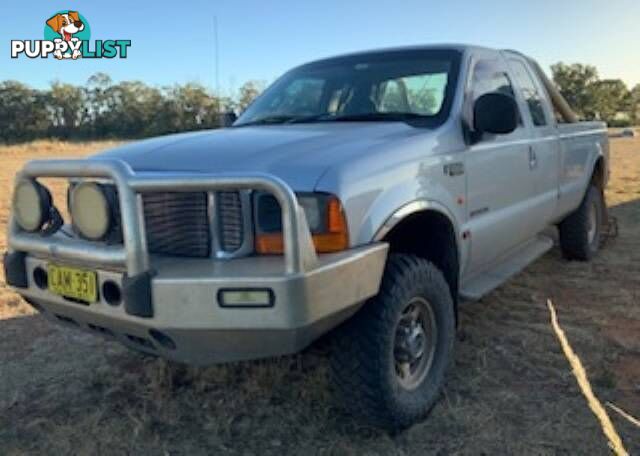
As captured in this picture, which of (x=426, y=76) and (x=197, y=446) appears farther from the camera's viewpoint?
(x=426, y=76)

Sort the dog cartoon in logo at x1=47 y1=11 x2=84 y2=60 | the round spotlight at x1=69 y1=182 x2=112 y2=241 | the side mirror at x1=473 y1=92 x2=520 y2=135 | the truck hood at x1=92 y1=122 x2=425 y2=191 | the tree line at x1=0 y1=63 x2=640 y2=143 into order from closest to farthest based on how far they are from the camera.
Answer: the round spotlight at x1=69 y1=182 x2=112 y2=241
the truck hood at x1=92 y1=122 x2=425 y2=191
the side mirror at x1=473 y1=92 x2=520 y2=135
the dog cartoon in logo at x1=47 y1=11 x2=84 y2=60
the tree line at x1=0 y1=63 x2=640 y2=143

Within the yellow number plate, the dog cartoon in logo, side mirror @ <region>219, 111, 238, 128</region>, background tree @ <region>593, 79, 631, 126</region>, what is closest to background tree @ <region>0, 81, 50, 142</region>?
the dog cartoon in logo

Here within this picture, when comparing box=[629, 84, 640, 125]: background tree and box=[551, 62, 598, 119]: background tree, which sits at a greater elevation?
box=[551, 62, 598, 119]: background tree

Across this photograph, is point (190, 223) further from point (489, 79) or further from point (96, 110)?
point (96, 110)

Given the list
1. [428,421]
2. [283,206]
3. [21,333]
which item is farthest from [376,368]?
[21,333]

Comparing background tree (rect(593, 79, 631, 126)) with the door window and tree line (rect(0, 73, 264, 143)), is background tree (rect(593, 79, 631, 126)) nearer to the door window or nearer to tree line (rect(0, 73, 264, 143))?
tree line (rect(0, 73, 264, 143))

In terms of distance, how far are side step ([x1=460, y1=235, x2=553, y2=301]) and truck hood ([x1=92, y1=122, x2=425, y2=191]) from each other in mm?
1013

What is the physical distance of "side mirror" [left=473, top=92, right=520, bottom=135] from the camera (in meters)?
3.29

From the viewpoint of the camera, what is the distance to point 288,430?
2865mm

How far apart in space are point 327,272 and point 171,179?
643 millimetres

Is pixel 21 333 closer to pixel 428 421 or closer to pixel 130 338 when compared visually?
pixel 130 338

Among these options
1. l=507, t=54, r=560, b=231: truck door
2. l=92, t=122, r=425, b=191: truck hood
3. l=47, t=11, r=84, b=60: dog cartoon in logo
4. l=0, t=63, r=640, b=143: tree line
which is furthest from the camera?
l=0, t=63, r=640, b=143: tree line

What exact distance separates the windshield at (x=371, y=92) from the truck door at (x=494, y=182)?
20cm

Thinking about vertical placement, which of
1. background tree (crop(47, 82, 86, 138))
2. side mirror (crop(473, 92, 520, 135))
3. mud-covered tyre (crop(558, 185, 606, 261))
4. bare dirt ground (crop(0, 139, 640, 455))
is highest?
background tree (crop(47, 82, 86, 138))
